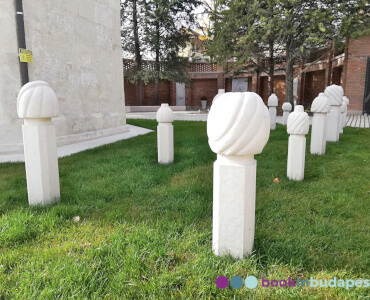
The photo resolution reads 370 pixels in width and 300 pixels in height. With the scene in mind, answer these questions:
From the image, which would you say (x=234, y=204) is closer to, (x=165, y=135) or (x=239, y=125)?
(x=239, y=125)

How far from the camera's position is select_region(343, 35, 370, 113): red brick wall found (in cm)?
1411

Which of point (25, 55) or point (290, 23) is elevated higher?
point (290, 23)

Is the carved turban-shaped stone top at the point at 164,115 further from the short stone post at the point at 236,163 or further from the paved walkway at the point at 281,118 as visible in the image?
the paved walkway at the point at 281,118

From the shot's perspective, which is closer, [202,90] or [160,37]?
[160,37]

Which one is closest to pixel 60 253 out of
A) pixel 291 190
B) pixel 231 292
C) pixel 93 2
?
pixel 231 292

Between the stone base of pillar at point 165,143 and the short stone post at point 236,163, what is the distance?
9.64 ft

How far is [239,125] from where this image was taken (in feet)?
5.86

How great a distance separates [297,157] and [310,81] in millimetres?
18636

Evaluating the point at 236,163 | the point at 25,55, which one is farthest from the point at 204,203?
the point at 25,55

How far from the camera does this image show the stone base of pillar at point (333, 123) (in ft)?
20.7

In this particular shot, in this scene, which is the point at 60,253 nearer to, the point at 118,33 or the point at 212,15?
the point at 118,33

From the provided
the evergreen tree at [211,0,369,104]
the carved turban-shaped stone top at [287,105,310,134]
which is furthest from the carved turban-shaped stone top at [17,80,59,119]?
the evergreen tree at [211,0,369,104]

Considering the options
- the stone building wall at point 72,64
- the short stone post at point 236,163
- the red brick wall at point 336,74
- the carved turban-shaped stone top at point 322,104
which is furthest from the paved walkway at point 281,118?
the short stone post at point 236,163

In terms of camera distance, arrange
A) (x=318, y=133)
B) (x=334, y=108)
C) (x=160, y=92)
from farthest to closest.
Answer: (x=160, y=92) < (x=334, y=108) < (x=318, y=133)
